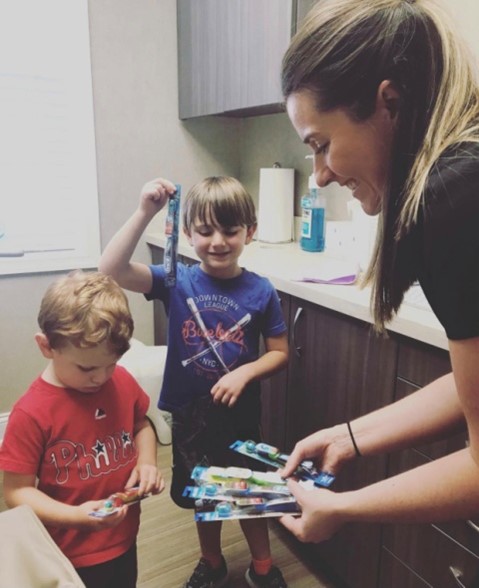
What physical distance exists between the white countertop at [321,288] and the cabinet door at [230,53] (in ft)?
1.98

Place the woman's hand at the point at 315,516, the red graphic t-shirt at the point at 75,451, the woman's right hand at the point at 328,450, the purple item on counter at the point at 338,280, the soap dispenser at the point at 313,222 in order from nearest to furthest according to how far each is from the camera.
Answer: the woman's hand at the point at 315,516, the red graphic t-shirt at the point at 75,451, the woman's right hand at the point at 328,450, the purple item on counter at the point at 338,280, the soap dispenser at the point at 313,222

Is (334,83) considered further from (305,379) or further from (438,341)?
(305,379)

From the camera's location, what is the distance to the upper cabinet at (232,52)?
6.08ft

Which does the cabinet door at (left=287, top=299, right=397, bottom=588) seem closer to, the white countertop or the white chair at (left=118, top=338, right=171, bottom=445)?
the white countertop

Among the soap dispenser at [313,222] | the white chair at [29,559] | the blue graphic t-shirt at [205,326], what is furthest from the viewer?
the soap dispenser at [313,222]

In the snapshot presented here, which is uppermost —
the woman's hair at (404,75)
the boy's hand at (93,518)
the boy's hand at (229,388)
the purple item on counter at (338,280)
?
the woman's hair at (404,75)

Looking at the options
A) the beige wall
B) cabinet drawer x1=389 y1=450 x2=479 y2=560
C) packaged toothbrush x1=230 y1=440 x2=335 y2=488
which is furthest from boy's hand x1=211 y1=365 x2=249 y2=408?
the beige wall

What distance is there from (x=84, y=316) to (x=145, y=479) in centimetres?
36

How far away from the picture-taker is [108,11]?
2316 mm

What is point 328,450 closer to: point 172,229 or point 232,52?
point 172,229

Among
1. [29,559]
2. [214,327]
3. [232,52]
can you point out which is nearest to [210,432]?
[214,327]

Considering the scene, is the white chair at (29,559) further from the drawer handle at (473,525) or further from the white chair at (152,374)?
the white chair at (152,374)

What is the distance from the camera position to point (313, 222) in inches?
82.0

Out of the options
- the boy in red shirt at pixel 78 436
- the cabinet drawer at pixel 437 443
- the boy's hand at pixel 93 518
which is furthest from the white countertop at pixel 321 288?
the boy's hand at pixel 93 518
